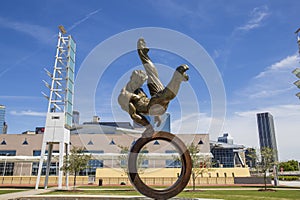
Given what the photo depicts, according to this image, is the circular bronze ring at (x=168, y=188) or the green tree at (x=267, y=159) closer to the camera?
the circular bronze ring at (x=168, y=188)

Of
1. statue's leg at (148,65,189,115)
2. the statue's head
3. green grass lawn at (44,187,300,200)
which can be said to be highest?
the statue's head

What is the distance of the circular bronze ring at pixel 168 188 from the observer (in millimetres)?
11844

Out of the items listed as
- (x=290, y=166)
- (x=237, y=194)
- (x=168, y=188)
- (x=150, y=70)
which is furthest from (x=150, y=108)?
(x=290, y=166)

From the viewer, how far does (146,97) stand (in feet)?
42.3

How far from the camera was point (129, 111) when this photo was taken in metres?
12.5

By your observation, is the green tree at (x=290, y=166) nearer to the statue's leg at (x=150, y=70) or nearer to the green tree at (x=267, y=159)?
the green tree at (x=267, y=159)

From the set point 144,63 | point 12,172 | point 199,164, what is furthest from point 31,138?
point 144,63

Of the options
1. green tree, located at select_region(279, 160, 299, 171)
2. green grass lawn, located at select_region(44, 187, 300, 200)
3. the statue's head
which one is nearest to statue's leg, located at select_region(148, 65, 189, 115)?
the statue's head

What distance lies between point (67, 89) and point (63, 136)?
6808 mm

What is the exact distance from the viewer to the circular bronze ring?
1184 cm

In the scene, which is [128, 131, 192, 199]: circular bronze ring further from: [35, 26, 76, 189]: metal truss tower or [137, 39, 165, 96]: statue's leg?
[35, 26, 76, 189]: metal truss tower

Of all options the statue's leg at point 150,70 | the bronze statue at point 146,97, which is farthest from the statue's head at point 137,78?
the statue's leg at point 150,70

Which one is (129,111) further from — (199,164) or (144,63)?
(199,164)

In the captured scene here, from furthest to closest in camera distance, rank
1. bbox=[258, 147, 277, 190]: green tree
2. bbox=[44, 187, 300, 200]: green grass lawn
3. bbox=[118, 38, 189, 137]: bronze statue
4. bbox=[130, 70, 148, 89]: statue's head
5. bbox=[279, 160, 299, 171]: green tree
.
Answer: bbox=[279, 160, 299, 171]: green tree < bbox=[258, 147, 277, 190]: green tree < bbox=[44, 187, 300, 200]: green grass lawn < bbox=[130, 70, 148, 89]: statue's head < bbox=[118, 38, 189, 137]: bronze statue
